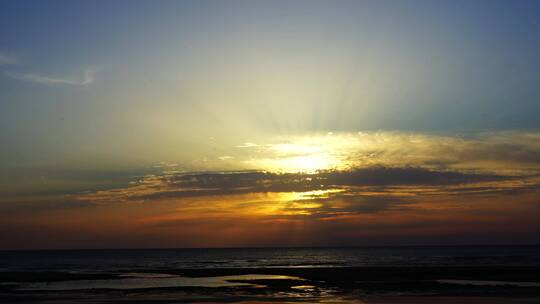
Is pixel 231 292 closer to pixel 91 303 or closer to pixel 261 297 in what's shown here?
pixel 261 297

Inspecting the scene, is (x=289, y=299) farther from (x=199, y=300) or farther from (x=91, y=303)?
(x=91, y=303)

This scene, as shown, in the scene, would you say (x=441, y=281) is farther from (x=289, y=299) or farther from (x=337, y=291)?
(x=289, y=299)

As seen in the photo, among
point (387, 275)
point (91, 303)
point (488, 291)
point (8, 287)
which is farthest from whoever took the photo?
point (387, 275)

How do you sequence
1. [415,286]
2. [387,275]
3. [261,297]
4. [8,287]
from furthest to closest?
1. [387,275]
2. [8,287]
3. [415,286]
4. [261,297]

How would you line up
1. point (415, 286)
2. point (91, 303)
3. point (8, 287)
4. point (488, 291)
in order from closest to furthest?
point (91, 303)
point (488, 291)
point (415, 286)
point (8, 287)

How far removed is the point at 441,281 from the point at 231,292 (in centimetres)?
2024

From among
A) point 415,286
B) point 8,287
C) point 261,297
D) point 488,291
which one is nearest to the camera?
point 261,297

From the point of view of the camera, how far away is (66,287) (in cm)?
4981

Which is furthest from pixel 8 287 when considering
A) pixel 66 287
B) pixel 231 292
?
pixel 231 292

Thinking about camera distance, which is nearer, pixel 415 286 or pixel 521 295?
pixel 521 295

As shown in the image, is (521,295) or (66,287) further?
(66,287)

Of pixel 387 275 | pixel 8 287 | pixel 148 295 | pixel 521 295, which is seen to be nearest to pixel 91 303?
pixel 148 295

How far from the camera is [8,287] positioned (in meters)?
50.8

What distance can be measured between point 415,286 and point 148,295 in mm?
21540
